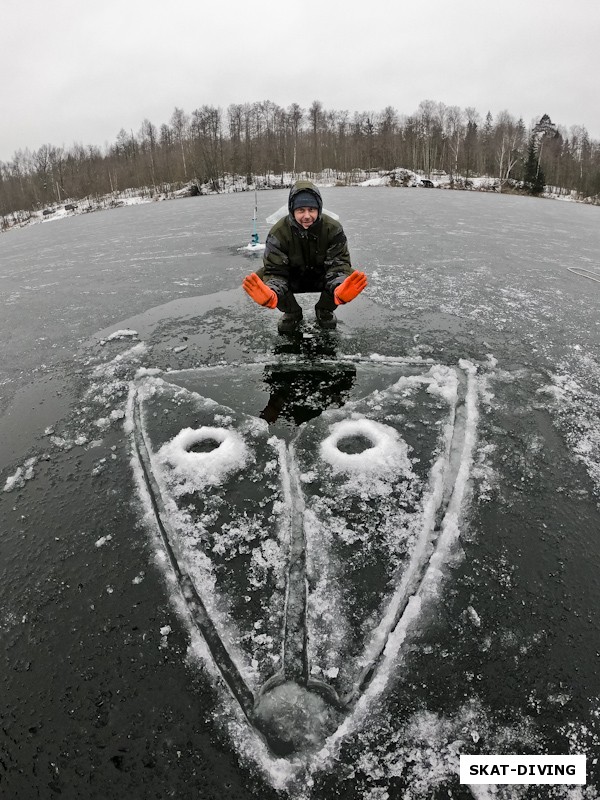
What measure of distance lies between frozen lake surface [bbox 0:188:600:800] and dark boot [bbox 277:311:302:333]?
4.8 inches

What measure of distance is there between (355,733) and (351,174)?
58.5 m

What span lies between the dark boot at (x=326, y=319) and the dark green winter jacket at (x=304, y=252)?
314 mm

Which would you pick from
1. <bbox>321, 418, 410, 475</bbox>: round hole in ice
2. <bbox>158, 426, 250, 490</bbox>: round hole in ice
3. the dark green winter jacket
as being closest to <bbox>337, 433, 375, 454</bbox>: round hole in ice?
<bbox>321, 418, 410, 475</bbox>: round hole in ice

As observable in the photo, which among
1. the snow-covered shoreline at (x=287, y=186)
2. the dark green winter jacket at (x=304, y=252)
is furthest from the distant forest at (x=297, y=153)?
the dark green winter jacket at (x=304, y=252)

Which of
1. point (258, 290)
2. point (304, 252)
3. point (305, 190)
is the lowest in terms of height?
point (258, 290)

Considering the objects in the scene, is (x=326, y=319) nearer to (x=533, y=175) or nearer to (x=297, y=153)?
(x=533, y=175)

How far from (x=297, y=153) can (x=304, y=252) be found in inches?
2380

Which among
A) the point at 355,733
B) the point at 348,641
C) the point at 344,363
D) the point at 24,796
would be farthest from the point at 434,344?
the point at 24,796

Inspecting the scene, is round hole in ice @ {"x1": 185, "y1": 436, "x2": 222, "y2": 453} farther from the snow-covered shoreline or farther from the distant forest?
the distant forest

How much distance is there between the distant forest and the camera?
51.0 metres

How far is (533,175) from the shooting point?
41625 mm

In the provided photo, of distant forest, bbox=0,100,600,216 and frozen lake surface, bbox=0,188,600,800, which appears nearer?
frozen lake surface, bbox=0,188,600,800

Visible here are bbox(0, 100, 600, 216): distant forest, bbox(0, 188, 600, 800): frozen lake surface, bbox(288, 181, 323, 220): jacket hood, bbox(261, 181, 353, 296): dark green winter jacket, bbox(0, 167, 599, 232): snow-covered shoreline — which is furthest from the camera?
bbox(0, 100, 600, 216): distant forest

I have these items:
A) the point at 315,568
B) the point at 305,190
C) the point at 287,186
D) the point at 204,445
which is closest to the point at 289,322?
the point at 305,190
